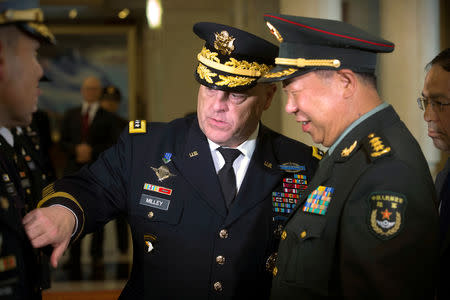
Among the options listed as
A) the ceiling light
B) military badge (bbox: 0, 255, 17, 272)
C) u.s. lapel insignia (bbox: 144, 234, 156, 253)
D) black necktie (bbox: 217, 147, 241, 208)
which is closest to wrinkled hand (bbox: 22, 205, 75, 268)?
military badge (bbox: 0, 255, 17, 272)

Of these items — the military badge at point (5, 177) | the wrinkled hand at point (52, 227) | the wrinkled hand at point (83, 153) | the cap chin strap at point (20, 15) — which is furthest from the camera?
the wrinkled hand at point (83, 153)

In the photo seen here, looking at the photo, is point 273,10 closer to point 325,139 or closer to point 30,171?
point 30,171

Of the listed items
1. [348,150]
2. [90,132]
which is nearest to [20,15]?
[348,150]

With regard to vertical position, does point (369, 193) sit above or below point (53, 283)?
above

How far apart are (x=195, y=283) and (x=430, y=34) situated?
3214 millimetres

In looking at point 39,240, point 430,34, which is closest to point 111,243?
point 430,34

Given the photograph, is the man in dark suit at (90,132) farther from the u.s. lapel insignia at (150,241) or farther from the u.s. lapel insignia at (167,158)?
the u.s. lapel insignia at (150,241)

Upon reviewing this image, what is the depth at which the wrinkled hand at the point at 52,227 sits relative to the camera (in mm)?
1432

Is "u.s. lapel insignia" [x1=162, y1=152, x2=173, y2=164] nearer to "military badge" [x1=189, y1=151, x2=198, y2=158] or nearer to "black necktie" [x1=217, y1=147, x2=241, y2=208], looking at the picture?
"military badge" [x1=189, y1=151, x2=198, y2=158]

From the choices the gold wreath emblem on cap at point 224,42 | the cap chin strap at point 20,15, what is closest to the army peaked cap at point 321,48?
the gold wreath emblem on cap at point 224,42

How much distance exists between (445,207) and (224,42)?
100cm

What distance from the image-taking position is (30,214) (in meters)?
1.46

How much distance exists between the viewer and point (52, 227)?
1.57 metres

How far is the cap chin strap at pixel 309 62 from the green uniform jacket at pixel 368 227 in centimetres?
18
